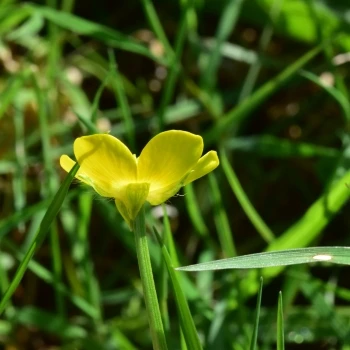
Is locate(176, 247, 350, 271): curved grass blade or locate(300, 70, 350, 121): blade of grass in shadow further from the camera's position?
locate(300, 70, 350, 121): blade of grass in shadow

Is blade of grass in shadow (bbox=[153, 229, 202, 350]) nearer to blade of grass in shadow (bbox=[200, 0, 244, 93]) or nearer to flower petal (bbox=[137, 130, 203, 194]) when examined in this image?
flower petal (bbox=[137, 130, 203, 194])

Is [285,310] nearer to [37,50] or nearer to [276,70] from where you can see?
[276,70]

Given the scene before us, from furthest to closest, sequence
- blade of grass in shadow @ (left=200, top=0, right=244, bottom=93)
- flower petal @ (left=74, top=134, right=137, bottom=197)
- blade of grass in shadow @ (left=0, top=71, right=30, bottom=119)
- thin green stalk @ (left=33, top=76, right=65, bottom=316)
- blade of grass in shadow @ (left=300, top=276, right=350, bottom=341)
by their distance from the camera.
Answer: blade of grass in shadow @ (left=200, top=0, right=244, bottom=93)
blade of grass in shadow @ (left=0, top=71, right=30, bottom=119)
thin green stalk @ (left=33, top=76, right=65, bottom=316)
blade of grass in shadow @ (left=300, top=276, right=350, bottom=341)
flower petal @ (left=74, top=134, right=137, bottom=197)

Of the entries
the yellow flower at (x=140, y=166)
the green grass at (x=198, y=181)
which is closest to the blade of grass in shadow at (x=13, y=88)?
the green grass at (x=198, y=181)

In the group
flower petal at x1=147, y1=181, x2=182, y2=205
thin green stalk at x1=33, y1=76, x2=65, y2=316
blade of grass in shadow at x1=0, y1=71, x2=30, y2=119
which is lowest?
thin green stalk at x1=33, y1=76, x2=65, y2=316

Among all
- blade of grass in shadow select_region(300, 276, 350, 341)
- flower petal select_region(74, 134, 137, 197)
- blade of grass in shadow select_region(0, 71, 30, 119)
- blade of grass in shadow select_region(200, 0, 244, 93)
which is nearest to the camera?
flower petal select_region(74, 134, 137, 197)

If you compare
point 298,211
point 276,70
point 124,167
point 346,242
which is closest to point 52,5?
point 276,70

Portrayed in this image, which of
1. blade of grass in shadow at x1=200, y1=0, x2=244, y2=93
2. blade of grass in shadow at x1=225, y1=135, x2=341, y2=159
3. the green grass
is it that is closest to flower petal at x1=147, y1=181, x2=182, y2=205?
the green grass

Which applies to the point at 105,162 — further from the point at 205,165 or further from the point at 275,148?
the point at 275,148
